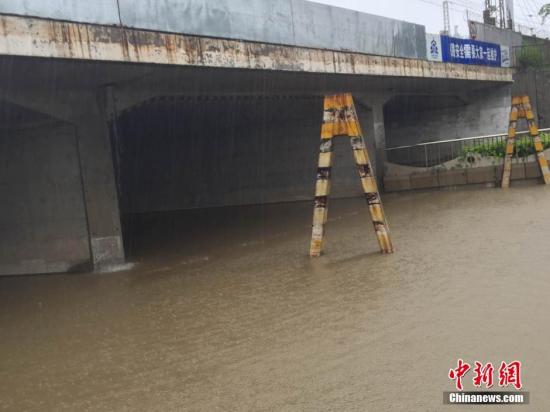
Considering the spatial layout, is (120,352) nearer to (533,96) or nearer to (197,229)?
(197,229)

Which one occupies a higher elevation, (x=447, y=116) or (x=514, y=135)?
(x=447, y=116)

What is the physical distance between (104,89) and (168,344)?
759cm

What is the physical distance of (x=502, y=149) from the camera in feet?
61.2

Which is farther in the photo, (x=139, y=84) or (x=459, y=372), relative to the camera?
(x=139, y=84)

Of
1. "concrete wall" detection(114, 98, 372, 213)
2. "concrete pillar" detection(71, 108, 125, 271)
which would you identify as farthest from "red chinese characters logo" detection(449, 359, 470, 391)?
"concrete wall" detection(114, 98, 372, 213)

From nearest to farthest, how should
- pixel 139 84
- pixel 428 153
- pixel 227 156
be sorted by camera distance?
pixel 139 84 → pixel 428 153 → pixel 227 156

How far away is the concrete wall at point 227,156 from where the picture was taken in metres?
20.9

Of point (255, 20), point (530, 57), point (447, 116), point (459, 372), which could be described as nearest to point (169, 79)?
point (255, 20)

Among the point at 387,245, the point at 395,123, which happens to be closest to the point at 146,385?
the point at 387,245

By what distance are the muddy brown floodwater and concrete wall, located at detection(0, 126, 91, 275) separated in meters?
0.70

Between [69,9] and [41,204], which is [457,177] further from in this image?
[69,9]

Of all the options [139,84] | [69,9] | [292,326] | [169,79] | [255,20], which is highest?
[255,20]

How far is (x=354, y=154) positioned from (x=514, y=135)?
9331 millimetres

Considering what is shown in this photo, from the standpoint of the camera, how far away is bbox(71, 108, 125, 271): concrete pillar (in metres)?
11.7
